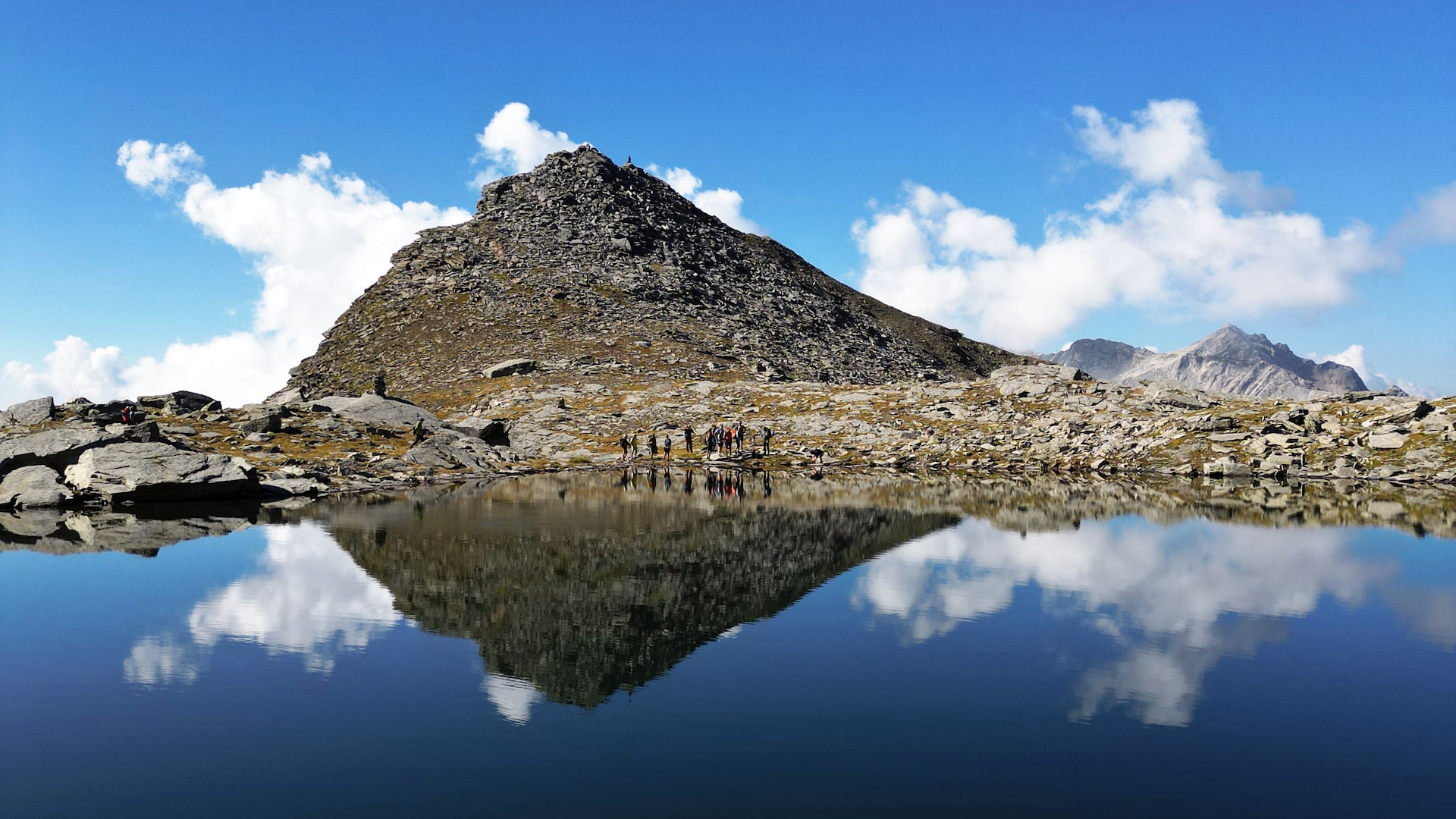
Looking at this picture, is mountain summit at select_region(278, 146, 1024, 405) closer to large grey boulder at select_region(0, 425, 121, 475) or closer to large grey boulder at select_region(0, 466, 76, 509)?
large grey boulder at select_region(0, 425, 121, 475)

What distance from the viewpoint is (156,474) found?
130 feet

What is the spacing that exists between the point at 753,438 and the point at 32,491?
5121 cm

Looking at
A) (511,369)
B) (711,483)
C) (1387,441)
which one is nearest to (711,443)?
(711,483)

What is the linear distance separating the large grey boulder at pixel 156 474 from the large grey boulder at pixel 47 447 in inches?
20.4

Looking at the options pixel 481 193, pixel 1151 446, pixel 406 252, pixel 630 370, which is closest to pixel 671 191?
pixel 481 193

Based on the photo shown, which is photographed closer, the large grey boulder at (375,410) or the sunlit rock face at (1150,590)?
the sunlit rock face at (1150,590)

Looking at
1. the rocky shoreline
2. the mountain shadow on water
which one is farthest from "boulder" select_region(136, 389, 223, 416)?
the mountain shadow on water

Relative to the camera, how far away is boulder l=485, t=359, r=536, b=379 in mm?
105625

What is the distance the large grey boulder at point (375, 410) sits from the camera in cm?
7050

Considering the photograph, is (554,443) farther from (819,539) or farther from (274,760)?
(274,760)

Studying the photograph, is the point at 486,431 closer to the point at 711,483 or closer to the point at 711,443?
the point at 711,443

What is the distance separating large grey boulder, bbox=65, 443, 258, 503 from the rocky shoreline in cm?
8

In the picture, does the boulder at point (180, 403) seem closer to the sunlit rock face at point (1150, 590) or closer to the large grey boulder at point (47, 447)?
the large grey boulder at point (47, 447)

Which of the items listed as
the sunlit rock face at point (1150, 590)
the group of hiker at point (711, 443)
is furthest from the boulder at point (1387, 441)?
the group of hiker at point (711, 443)
